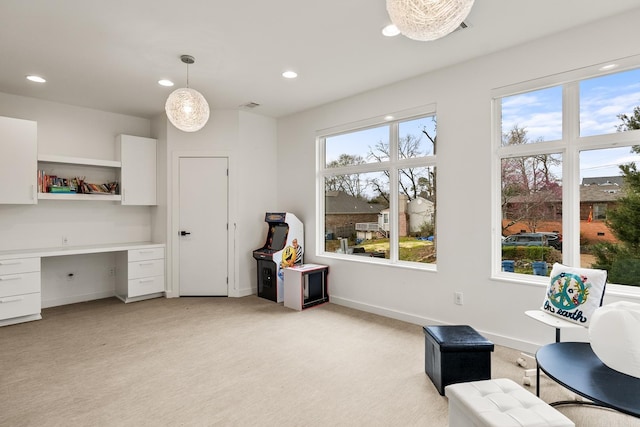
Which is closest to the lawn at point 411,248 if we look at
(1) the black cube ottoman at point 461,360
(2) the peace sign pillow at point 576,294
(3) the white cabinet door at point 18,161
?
(2) the peace sign pillow at point 576,294

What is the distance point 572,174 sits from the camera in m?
2.89

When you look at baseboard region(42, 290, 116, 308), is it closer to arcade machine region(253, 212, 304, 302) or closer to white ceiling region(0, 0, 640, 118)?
arcade machine region(253, 212, 304, 302)

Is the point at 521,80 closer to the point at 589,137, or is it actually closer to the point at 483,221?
the point at 589,137

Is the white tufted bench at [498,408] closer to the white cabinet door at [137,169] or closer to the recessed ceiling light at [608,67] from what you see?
the recessed ceiling light at [608,67]

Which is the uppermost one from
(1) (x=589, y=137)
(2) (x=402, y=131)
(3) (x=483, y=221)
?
(2) (x=402, y=131)

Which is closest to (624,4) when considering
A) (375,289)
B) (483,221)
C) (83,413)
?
(483,221)

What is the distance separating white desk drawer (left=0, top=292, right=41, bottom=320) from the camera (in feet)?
12.4

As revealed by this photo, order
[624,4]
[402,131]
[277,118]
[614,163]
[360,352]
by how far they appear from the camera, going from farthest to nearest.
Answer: [277,118] < [402,131] < [360,352] < [614,163] < [624,4]

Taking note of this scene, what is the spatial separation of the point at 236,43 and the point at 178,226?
9.86 ft

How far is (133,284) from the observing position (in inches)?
187

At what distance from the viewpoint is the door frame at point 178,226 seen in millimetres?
5023

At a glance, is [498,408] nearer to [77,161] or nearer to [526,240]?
[526,240]

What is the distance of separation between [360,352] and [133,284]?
138 inches

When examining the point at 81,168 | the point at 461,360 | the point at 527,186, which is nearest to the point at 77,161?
the point at 81,168
